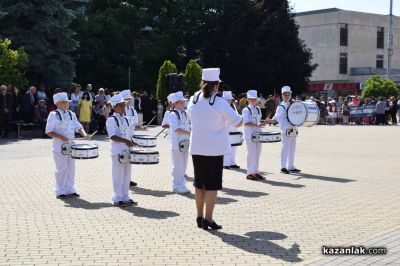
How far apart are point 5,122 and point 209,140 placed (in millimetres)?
18819

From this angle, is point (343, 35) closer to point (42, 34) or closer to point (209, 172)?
point (42, 34)

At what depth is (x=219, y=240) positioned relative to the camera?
9.09 m

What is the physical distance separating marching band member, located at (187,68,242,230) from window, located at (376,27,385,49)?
263 ft

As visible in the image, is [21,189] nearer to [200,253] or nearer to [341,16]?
[200,253]

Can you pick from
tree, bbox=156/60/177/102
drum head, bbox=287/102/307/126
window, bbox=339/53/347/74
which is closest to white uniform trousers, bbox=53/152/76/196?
drum head, bbox=287/102/307/126

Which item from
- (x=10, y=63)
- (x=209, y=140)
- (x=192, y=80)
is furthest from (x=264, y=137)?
(x=192, y=80)

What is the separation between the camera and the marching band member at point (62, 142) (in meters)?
12.8

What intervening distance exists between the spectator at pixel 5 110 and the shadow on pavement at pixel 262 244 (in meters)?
18.5

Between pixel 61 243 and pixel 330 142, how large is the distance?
1964cm

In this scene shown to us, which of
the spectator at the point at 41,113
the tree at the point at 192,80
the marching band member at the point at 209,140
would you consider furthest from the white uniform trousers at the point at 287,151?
the tree at the point at 192,80

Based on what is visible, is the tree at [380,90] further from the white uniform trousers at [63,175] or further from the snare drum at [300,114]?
the white uniform trousers at [63,175]

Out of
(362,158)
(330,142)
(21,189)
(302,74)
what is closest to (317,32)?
(302,74)

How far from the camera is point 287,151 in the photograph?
661 inches

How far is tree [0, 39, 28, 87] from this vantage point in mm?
28453
